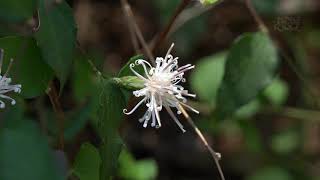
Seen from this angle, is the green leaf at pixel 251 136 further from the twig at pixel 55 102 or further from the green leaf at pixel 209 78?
the twig at pixel 55 102

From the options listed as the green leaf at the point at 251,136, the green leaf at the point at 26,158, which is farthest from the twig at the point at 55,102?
the green leaf at the point at 251,136

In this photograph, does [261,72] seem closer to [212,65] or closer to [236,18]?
[212,65]

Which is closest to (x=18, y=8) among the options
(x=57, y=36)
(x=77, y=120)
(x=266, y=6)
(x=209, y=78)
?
(x=57, y=36)

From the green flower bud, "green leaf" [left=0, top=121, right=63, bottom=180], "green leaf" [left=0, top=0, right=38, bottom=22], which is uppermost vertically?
"green leaf" [left=0, top=0, right=38, bottom=22]

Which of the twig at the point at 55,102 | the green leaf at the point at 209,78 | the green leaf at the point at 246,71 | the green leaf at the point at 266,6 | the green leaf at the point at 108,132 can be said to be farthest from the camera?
the green leaf at the point at 266,6

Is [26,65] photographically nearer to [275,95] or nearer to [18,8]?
[18,8]

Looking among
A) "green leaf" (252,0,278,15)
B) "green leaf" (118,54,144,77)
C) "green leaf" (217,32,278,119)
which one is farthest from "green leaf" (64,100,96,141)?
"green leaf" (252,0,278,15)

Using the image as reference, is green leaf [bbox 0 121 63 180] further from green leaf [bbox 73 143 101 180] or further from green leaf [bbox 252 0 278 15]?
green leaf [bbox 252 0 278 15]
